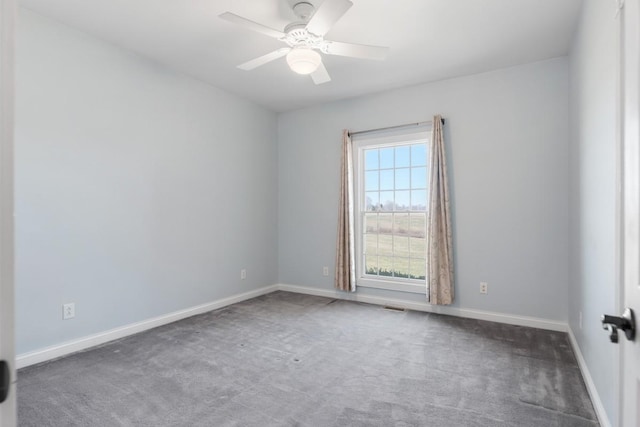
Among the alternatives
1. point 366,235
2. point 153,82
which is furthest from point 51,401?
point 366,235

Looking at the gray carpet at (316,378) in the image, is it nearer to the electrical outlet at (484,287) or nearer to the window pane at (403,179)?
the electrical outlet at (484,287)

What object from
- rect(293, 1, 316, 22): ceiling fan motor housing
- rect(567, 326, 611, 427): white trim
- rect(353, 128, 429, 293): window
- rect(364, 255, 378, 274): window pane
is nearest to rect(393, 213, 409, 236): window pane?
rect(353, 128, 429, 293): window

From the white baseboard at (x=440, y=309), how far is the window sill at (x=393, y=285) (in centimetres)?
13

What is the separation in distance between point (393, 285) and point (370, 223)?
0.87 metres

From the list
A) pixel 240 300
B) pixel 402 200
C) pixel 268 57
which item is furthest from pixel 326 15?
pixel 240 300

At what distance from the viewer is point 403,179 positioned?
14.0 feet

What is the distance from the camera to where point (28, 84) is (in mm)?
2531

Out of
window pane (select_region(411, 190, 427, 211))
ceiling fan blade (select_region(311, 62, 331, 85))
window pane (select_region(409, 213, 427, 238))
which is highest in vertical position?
ceiling fan blade (select_region(311, 62, 331, 85))

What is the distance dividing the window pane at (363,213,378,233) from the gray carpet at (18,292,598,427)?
1.36 metres

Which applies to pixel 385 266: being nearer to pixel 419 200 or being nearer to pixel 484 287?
pixel 419 200

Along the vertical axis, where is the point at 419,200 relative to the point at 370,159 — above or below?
below

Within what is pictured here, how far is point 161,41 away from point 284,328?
298cm

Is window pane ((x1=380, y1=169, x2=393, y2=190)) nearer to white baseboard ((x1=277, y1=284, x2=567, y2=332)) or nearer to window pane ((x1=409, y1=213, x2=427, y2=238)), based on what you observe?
window pane ((x1=409, y1=213, x2=427, y2=238))

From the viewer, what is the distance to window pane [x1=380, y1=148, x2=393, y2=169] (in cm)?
434
